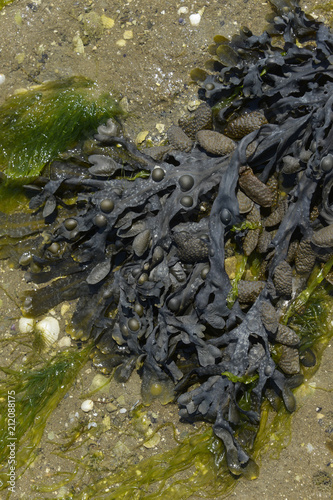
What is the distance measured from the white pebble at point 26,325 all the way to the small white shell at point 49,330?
5cm

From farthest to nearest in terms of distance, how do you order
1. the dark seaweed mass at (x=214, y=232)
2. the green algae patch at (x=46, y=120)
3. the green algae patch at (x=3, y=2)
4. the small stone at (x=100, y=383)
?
1. the green algae patch at (x=3, y=2)
2. the green algae patch at (x=46, y=120)
3. the small stone at (x=100, y=383)
4. the dark seaweed mass at (x=214, y=232)

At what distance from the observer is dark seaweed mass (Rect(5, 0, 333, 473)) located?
236 cm

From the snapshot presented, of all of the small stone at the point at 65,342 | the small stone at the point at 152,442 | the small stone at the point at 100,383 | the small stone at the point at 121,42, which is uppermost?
the small stone at the point at 121,42

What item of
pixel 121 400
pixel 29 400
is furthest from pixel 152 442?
pixel 29 400

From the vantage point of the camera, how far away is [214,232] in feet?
7.77

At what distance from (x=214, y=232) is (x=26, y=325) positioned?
4.28ft

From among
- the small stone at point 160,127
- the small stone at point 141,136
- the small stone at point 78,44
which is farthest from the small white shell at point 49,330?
the small stone at point 78,44

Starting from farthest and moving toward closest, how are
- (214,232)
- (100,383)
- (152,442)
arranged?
(100,383), (152,442), (214,232)

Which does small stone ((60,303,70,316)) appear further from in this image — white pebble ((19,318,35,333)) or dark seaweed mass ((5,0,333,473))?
white pebble ((19,318,35,333))

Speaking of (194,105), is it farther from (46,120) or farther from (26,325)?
Answer: (26,325)

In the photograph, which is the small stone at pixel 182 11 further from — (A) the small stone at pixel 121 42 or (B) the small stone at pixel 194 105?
(B) the small stone at pixel 194 105

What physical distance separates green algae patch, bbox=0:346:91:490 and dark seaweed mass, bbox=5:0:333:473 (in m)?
0.21

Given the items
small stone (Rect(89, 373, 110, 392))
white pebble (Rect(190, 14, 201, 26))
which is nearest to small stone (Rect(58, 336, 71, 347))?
small stone (Rect(89, 373, 110, 392))

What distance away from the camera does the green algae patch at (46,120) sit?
2691 millimetres
